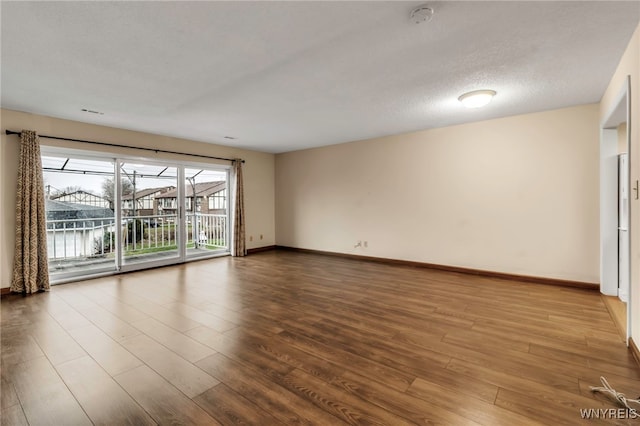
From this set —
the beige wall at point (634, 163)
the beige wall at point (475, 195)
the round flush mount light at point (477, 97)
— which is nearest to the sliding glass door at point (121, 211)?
the beige wall at point (475, 195)

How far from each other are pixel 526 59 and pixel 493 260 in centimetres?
295

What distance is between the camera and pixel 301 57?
2.44 meters

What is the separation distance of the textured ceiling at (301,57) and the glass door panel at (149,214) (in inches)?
52.4

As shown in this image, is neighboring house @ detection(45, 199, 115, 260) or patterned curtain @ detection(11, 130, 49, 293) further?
neighboring house @ detection(45, 199, 115, 260)

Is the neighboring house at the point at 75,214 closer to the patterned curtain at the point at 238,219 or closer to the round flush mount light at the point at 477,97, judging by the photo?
the patterned curtain at the point at 238,219

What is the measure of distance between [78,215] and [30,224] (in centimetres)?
81

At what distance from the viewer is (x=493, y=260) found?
4.39 m

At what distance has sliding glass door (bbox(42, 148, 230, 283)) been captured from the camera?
14.6 feet

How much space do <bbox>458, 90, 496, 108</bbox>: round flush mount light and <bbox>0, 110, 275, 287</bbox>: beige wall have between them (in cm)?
480

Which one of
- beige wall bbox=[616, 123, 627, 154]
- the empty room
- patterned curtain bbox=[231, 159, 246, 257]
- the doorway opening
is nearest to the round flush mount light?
the empty room

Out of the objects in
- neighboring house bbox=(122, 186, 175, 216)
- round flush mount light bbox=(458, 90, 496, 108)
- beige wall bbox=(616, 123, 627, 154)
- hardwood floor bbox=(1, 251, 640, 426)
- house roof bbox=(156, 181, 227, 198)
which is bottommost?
hardwood floor bbox=(1, 251, 640, 426)

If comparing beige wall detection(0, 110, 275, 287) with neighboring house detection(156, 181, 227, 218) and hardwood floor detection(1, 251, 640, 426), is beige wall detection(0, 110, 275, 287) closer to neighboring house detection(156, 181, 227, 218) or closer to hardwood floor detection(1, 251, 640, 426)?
neighboring house detection(156, 181, 227, 218)

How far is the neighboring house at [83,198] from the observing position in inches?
173

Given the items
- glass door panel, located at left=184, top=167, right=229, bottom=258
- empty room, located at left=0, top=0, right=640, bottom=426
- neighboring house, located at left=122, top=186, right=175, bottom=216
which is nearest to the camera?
empty room, located at left=0, top=0, right=640, bottom=426
